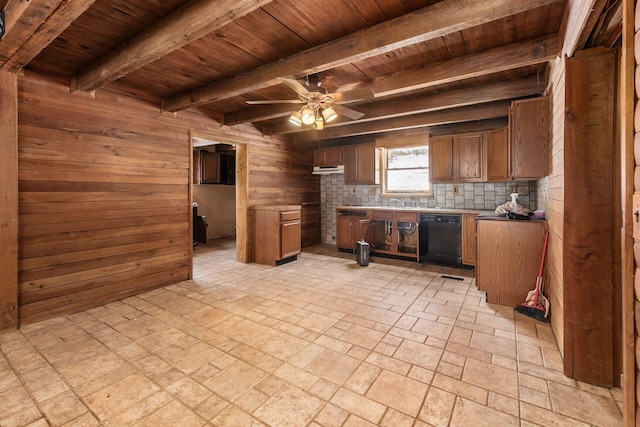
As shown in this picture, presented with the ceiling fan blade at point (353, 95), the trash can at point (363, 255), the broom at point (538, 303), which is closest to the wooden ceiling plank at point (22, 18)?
the ceiling fan blade at point (353, 95)

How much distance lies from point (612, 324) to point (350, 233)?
4.06 m

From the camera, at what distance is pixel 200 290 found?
11.8ft

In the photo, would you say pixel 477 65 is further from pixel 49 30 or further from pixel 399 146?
pixel 49 30

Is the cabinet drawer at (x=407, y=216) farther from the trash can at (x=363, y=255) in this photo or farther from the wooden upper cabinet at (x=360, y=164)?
the wooden upper cabinet at (x=360, y=164)

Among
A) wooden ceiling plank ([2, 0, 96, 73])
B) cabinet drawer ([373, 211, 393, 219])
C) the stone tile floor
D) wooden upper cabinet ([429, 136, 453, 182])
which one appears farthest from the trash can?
wooden ceiling plank ([2, 0, 96, 73])

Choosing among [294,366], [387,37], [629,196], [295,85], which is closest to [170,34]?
[295,85]

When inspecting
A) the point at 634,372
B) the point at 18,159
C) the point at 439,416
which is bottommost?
the point at 439,416

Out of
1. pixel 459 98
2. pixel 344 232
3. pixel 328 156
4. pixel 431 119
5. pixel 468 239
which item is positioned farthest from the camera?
pixel 328 156

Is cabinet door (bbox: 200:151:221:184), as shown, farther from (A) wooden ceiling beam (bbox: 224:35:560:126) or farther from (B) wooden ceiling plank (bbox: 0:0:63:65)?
(A) wooden ceiling beam (bbox: 224:35:560:126)

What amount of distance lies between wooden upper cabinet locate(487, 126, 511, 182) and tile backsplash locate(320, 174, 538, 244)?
2.25 ft

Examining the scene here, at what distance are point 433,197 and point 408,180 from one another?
59 centimetres

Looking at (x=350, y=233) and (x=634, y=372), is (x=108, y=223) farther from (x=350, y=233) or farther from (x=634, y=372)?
(x=634, y=372)

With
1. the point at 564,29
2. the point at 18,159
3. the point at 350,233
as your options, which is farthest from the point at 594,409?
the point at 18,159

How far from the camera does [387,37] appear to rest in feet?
6.75
